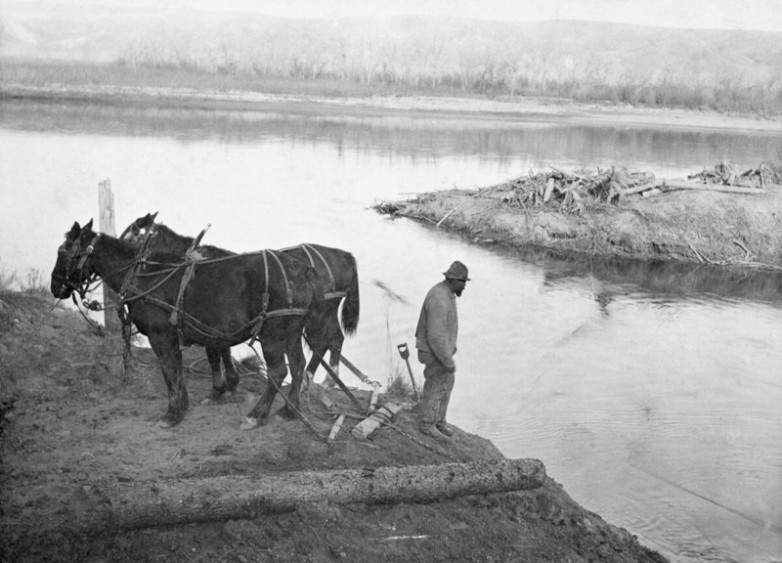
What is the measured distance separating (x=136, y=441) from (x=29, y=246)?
9058 millimetres

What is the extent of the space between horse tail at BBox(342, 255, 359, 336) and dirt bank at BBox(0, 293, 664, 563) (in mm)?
860

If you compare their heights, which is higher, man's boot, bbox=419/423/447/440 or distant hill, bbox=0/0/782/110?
distant hill, bbox=0/0/782/110

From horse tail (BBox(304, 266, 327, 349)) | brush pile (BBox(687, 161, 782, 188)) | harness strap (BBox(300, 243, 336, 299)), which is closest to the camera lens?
horse tail (BBox(304, 266, 327, 349))

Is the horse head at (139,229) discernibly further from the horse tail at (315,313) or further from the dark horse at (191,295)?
the horse tail at (315,313)

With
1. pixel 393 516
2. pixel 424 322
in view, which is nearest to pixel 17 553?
pixel 393 516

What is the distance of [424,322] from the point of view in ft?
24.0

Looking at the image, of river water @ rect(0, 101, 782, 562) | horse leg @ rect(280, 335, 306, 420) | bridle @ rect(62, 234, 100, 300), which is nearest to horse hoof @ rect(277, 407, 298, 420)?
horse leg @ rect(280, 335, 306, 420)

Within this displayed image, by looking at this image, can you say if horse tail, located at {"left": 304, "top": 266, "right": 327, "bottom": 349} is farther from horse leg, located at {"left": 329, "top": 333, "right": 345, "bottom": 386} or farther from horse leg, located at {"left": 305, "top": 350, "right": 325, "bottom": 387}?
horse leg, located at {"left": 329, "top": 333, "right": 345, "bottom": 386}

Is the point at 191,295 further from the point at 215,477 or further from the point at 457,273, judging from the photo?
the point at 457,273

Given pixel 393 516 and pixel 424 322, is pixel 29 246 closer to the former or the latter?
pixel 424 322

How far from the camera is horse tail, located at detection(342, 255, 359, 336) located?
7957 millimetres

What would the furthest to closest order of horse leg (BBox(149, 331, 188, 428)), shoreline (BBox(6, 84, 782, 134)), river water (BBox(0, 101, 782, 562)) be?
1. shoreline (BBox(6, 84, 782, 134))
2. river water (BBox(0, 101, 782, 562))
3. horse leg (BBox(149, 331, 188, 428))

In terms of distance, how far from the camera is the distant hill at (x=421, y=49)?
45.2 metres

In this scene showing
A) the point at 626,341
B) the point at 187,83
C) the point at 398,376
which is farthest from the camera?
the point at 187,83
